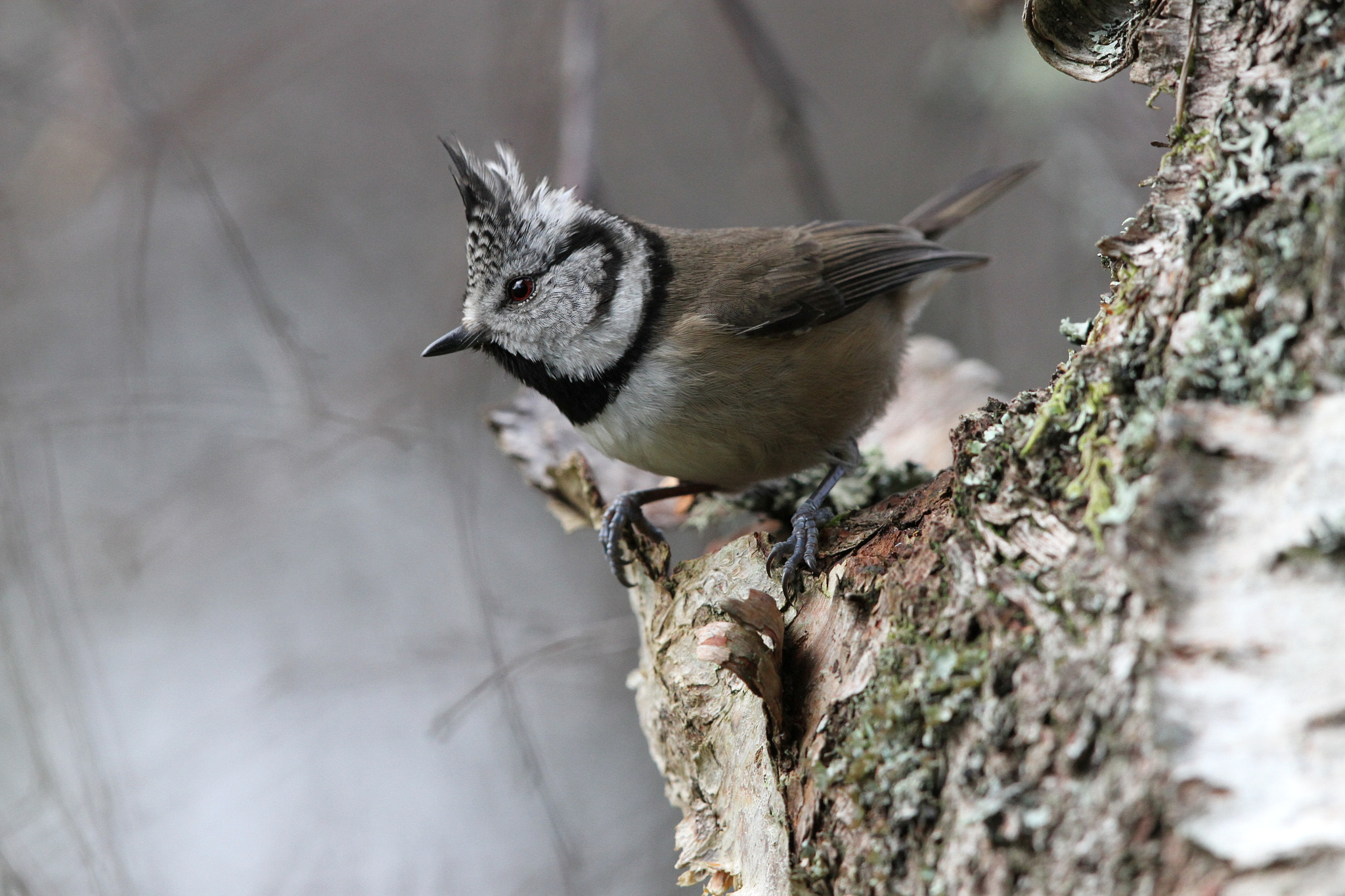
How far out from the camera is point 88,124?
4172 millimetres

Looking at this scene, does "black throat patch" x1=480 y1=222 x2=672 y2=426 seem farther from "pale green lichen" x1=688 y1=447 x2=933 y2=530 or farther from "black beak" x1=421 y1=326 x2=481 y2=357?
"pale green lichen" x1=688 y1=447 x2=933 y2=530

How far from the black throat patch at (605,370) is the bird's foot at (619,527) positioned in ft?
0.96

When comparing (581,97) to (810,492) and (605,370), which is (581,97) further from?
(810,492)

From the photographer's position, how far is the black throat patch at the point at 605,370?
315 cm

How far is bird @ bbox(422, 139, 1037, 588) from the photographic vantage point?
3066 millimetres

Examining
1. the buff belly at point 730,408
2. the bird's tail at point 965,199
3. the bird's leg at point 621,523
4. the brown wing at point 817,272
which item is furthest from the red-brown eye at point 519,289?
the bird's tail at point 965,199

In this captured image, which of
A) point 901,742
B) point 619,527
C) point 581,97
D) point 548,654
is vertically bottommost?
point 901,742

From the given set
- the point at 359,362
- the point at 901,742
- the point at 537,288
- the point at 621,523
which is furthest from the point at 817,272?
the point at 359,362

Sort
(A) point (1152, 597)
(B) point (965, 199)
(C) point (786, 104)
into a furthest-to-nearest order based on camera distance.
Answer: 1. (B) point (965, 199)
2. (C) point (786, 104)
3. (A) point (1152, 597)

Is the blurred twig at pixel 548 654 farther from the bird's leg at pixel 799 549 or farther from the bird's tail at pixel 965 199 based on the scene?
the bird's tail at pixel 965 199

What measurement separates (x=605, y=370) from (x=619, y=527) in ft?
1.62

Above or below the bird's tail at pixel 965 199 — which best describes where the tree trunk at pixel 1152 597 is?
below

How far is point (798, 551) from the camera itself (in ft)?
7.60

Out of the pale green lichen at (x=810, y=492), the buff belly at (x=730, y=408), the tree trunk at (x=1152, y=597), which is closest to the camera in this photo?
the tree trunk at (x=1152, y=597)
